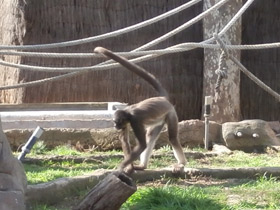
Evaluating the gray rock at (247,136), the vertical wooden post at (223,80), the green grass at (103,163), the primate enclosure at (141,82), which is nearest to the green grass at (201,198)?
the primate enclosure at (141,82)

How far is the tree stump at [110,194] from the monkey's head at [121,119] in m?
2.06

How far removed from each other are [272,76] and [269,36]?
2.20 feet

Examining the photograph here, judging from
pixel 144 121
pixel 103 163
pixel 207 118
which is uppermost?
pixel 144 121

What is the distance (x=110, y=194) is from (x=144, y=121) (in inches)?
95.9

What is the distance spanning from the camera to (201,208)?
20.0 feet

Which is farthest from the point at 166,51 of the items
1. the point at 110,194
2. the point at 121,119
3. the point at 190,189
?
the point at 110,194

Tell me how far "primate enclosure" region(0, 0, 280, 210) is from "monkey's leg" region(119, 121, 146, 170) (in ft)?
0.66

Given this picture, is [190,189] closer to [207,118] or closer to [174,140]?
[174,140]

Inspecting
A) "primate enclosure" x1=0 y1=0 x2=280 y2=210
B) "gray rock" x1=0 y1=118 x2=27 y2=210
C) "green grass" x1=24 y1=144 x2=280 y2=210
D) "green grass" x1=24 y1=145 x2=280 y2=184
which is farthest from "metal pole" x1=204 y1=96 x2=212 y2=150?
"gray rock" x1=0 y1=118 x2=27 y2=210

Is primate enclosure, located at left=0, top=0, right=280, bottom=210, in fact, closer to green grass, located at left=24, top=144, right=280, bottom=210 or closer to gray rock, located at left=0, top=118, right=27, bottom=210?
green grass, located at left=24, top=144, right=280, bottom=210

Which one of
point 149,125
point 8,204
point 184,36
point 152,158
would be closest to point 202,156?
point 152,158

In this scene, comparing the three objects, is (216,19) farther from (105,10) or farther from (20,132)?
(20,132)

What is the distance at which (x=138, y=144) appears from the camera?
758 cm

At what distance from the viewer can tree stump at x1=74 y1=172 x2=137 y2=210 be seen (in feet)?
17.4
